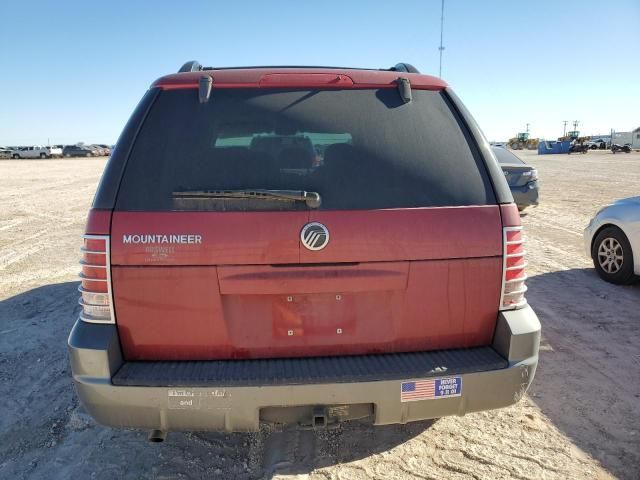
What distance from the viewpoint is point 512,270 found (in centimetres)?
235

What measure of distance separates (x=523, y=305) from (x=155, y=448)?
2266 millimetres

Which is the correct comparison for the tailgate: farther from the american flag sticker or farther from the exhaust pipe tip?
the exhaust pipe tip

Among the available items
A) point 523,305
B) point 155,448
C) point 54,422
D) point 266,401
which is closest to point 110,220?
point 266,401

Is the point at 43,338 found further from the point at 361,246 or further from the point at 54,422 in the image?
the point at 361,246

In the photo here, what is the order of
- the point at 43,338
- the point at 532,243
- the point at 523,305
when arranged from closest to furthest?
Answer: the point at 523,305 < the point at 43,338 < the point at 532,243

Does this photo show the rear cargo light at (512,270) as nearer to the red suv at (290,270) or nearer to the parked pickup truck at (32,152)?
the red suv at (290,270)

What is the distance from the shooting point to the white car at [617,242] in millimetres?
5836

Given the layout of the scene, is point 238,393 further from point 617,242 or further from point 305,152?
point 617,242

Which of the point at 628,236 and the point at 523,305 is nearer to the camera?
the point at 523,305

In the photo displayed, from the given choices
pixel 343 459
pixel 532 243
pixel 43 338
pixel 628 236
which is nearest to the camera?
pixel 343 459

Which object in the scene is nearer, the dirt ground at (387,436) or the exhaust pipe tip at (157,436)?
the exhaust pipe tip at (157,436)

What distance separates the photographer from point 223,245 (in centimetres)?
216

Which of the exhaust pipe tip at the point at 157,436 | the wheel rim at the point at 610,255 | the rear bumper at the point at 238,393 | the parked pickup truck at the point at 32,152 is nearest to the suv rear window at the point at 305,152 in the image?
the rear bumper at the point at 238,393

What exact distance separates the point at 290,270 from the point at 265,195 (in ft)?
1.19
